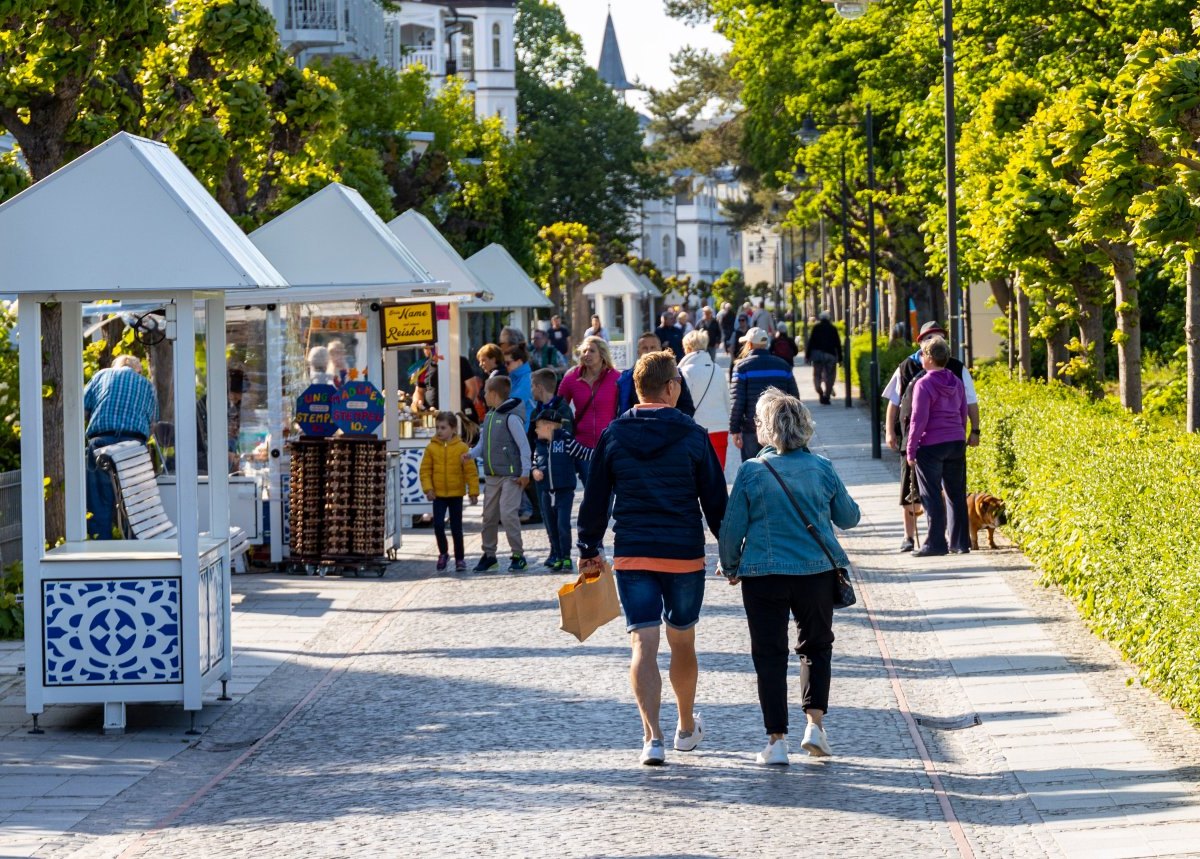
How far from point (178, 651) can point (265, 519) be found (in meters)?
6.91

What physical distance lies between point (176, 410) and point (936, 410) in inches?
299

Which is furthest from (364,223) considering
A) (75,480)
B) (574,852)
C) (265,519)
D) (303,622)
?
(574,852)

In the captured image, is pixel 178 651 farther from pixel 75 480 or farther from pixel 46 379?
pixel 46 379

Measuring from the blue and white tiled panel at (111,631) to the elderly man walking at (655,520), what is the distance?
8.22ft

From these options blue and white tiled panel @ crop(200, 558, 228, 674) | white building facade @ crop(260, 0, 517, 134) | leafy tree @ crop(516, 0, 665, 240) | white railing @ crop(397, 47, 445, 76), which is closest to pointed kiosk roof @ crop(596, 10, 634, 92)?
white building facade @ crop(260, 0, 517, 134)

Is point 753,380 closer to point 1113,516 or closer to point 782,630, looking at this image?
point 1113,516

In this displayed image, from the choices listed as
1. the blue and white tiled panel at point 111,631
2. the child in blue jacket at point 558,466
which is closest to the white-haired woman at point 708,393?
the child in blue jacket at point 558,466

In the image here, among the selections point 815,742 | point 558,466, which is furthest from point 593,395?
point 815,742

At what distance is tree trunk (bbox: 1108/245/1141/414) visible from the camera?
20156 mm

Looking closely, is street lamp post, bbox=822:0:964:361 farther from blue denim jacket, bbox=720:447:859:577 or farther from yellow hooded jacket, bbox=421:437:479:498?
blue denim jacket, bbox=720:447:859:577

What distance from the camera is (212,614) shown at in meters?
10.6

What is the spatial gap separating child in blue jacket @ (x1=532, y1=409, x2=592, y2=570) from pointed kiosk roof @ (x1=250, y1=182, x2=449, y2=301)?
5.52ft

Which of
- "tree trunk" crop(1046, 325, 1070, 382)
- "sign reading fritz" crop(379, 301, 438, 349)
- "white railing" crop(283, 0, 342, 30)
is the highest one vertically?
"white railing" crop(283, 0, 342, 30)

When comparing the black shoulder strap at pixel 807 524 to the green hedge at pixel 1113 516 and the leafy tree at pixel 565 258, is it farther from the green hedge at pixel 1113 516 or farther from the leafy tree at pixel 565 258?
the leafy tree at pixel 565 258
